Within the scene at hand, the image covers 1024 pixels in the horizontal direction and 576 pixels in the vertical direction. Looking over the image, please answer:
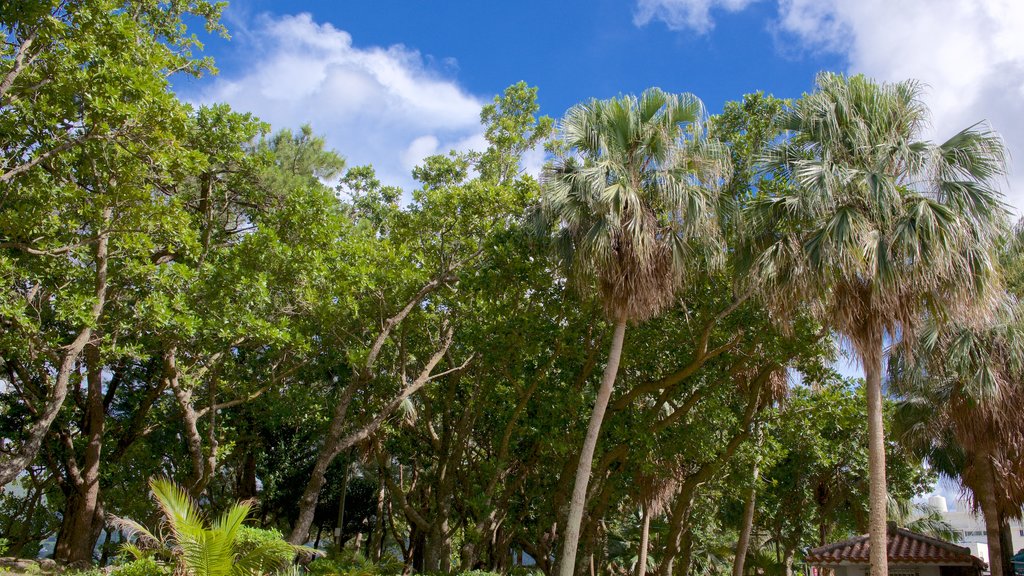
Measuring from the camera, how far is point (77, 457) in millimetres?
16344

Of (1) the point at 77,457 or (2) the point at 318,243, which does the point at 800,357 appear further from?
(1) the point at 77,457

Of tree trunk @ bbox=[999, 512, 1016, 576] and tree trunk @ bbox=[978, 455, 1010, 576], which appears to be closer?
tree trunk @ bbox=[978, 455, 1010, 576]

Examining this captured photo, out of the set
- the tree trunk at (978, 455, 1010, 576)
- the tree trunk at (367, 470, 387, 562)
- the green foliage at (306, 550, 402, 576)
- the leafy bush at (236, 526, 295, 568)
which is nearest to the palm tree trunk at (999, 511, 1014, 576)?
the tree trunk at (978, 455, 1010, 576)

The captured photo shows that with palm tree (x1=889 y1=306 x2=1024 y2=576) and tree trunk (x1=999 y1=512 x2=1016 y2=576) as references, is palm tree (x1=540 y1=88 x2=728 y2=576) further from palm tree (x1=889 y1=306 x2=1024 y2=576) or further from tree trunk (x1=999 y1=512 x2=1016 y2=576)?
tree trunk (x1=999 y1=512 x2=1016 y2=576)

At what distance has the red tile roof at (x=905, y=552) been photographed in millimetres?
18688

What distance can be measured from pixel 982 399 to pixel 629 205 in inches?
325

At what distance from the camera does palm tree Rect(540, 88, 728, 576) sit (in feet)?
37.7

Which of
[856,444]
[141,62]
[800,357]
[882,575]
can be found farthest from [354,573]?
[856,444]

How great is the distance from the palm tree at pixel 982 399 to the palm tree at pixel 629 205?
4.91m

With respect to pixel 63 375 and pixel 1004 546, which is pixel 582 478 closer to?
pixel 63 375

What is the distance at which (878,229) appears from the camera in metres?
9.99

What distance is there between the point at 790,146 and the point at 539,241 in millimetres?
5041

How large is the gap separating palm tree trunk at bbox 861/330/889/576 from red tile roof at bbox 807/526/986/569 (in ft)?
34.0

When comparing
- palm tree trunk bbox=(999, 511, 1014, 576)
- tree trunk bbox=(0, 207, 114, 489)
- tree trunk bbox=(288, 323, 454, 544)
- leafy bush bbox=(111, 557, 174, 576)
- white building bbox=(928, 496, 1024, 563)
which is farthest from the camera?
white building bbox=(928, 496, 1024, 563)
